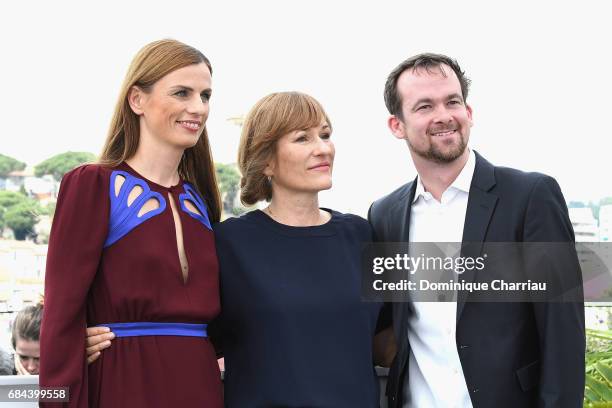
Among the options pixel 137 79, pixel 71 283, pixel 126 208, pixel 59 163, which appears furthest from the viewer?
pixel 59 163

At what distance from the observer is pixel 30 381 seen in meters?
2.04

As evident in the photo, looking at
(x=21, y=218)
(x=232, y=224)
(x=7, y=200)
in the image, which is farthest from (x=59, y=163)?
(x=232, y=224)

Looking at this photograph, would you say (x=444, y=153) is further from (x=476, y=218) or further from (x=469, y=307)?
(x=469, y=307)

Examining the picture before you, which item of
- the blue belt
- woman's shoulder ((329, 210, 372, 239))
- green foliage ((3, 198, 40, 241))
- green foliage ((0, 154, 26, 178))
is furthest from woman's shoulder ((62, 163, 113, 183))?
green foliage ((0, 154, 26, 178))

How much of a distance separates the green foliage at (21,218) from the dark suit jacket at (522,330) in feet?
141

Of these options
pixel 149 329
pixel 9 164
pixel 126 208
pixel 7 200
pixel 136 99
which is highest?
pixel 9 164

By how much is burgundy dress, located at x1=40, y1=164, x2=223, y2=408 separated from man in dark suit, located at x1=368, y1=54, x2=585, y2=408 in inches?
23.8

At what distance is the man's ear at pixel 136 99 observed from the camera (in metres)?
2.10

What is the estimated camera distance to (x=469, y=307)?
7.09ft

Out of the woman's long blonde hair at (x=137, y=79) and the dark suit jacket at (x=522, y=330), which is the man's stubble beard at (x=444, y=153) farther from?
the woman's long blonde hair at (x=137, y=79)

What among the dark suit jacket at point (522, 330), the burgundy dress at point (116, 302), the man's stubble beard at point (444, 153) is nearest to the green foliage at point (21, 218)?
the man's stubble beard at point (444, 153)

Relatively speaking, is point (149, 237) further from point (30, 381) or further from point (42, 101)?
point (42, 101)

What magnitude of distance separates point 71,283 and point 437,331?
970 mm

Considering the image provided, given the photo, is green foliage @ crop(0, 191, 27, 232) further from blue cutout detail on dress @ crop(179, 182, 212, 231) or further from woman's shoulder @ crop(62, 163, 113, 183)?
woman's shoulder @ crop(62, 163, 113, 183)
